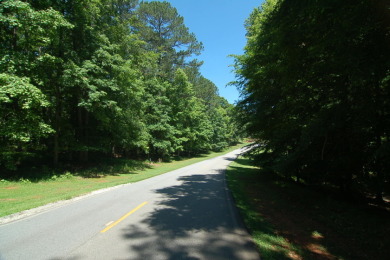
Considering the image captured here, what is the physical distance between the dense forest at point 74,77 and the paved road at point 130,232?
24.9 feet

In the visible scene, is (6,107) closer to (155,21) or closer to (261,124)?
(261,124)

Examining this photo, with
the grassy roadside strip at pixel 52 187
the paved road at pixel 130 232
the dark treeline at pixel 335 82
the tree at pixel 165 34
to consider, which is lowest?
the grassy roadside strip at pixel 52 187

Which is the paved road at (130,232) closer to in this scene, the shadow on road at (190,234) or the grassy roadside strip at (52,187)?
the shadow on road at (190,234)

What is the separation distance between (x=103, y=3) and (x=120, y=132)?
1090cm

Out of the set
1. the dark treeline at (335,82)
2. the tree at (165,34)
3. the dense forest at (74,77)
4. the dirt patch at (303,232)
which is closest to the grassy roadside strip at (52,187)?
the dense forest at (74,77)

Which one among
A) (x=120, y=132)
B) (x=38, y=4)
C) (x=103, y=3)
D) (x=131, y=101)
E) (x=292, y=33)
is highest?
(x=103, y=3)

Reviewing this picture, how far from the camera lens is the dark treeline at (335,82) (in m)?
4.28

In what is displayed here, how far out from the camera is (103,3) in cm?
1644

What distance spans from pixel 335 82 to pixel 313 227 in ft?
14.1

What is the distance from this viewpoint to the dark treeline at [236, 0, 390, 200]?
168 inches

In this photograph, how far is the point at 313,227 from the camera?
5.75m

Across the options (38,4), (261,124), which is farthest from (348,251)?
(38,4)

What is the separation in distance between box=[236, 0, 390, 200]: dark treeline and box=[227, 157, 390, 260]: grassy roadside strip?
1.10 metres

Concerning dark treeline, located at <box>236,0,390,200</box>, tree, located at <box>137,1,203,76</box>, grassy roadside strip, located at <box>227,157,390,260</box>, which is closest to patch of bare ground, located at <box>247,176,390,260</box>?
grassy roadside strip, located at <box>227,157,390,260</box>
